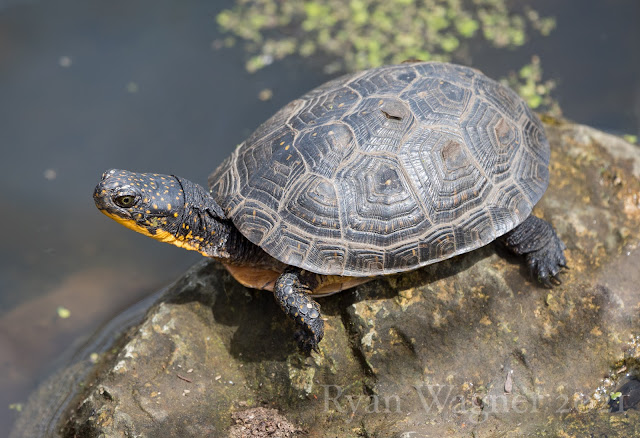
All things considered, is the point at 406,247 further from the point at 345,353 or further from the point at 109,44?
the point at 109,44

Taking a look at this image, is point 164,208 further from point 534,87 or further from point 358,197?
point 534,87

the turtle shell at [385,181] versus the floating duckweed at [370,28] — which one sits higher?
the floating duckweed at [370,28]

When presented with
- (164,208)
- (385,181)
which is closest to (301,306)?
(385,181)

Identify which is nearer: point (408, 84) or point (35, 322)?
point (408, 84)

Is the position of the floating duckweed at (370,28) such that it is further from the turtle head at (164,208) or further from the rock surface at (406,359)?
the rock surface at (406,359)

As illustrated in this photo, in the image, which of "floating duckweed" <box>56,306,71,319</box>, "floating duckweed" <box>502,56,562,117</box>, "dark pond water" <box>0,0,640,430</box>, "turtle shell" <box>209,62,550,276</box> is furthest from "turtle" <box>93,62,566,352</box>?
"floating duckweed" <box>502,56,562,117</box>

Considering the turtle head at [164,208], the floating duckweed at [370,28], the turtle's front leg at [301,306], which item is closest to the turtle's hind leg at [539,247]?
the turtle's front leg at [301,306]

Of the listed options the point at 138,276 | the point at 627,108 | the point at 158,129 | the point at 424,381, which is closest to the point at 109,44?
the point at 158,129

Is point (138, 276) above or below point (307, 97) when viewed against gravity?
below
